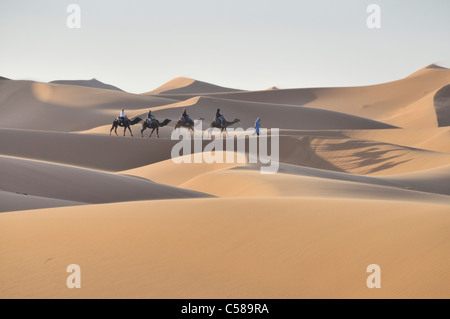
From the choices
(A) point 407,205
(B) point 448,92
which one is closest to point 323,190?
(A) point 407,205

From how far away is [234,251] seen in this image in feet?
18.2

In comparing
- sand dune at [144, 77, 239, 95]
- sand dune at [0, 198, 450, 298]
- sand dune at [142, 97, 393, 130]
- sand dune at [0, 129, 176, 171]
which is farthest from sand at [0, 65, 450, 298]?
sand dune at [144, 77, 239, 95]

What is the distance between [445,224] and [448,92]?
7168 centimetres

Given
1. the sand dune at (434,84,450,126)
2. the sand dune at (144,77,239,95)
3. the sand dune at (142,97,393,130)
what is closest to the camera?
the sand dune at (142,97,393,130)

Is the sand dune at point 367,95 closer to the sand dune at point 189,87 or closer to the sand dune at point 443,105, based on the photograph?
the sand dune at point 443,105

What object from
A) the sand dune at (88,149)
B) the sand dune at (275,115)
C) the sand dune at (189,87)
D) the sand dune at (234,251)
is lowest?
the sand dune at (234,251)

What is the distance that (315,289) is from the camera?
14.9 feet

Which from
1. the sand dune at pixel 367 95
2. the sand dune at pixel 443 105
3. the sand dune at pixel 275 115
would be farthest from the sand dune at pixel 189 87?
the sand dune at pixel 275 115

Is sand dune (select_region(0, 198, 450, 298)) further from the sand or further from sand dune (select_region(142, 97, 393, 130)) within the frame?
sand dune (select_region(142, 97, 393, 130))

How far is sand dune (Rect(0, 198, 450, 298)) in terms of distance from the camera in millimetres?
4590

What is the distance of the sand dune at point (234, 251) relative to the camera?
15.1 feet

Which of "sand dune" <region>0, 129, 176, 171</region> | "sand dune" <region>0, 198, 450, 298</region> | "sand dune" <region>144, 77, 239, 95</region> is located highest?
"sand dune" <region>144, 77, 239, 95</region>

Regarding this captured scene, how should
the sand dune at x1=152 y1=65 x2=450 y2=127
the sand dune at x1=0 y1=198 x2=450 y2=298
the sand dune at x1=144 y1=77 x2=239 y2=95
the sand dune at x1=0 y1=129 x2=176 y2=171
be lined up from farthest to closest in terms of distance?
the sand dune at x1=144 y1=77 x2=239 y2=95
the sand dune at x1=152 y1=65 x2=450 y2=127
the sand dune at x1=0 y1=129 x2=176 y2=171
the sand dune at x1=0 y1=198 x2=450 y2=298

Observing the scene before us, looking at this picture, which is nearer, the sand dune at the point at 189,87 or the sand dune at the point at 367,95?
the sand dune at the point at 367,95
